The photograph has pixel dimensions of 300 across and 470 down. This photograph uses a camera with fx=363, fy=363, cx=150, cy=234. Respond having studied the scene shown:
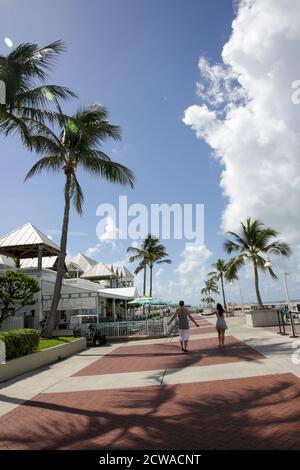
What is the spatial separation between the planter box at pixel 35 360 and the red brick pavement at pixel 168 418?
9.42 ft

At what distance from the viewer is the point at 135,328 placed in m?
20.8

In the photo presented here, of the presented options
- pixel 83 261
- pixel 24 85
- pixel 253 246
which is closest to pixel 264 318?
pixel 253 246

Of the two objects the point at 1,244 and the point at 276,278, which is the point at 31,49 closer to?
the point at 1,244

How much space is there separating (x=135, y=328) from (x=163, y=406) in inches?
585

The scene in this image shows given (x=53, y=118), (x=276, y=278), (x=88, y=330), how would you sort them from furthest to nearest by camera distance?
(x=276, y=278) < (x=88, y=330) < (x=53, y=118)

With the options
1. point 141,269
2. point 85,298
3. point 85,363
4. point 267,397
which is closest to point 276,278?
point 85,298

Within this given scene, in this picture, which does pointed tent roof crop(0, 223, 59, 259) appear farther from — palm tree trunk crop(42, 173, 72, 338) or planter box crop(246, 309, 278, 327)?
planter box crop(246, 309, 278, 327)

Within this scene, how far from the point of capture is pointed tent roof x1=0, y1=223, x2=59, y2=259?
22.9 meters

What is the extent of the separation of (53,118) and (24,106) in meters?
1.40

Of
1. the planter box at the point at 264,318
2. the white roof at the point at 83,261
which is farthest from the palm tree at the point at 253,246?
the white roof at the point at 83,261

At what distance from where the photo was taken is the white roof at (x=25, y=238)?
74.8ft

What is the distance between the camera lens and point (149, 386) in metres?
7.86

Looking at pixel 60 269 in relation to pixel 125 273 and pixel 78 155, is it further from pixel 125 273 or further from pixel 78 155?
pixel 125 273

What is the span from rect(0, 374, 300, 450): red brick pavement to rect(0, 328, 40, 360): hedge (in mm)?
3393
